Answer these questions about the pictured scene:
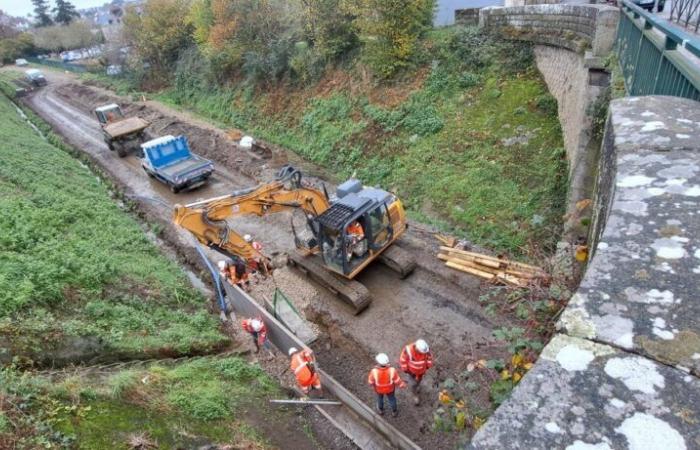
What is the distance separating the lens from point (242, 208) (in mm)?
9688

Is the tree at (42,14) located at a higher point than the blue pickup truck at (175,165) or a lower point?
higher

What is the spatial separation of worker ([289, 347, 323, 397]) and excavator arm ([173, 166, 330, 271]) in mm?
3086

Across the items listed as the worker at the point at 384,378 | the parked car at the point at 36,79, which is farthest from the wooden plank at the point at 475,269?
the parked car at the point at 36,79

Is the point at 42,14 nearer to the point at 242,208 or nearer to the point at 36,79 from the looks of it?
the point at 36,79

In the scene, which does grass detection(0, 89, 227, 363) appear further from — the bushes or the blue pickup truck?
the bushes

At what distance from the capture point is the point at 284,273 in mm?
12039

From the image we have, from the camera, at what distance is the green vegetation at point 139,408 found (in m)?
5.77

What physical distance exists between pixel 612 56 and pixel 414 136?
7.14 m

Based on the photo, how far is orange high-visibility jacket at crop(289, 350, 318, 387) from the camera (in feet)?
25.7

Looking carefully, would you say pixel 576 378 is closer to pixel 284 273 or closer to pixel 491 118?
A: pixel 284 273

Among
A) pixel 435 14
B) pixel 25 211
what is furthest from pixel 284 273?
pixel 435 14

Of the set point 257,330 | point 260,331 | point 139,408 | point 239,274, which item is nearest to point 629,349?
point 139,408

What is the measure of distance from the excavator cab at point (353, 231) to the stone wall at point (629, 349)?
6977 millimetres

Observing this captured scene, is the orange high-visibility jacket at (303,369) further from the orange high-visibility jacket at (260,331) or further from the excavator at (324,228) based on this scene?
the excavator at (324,228)
